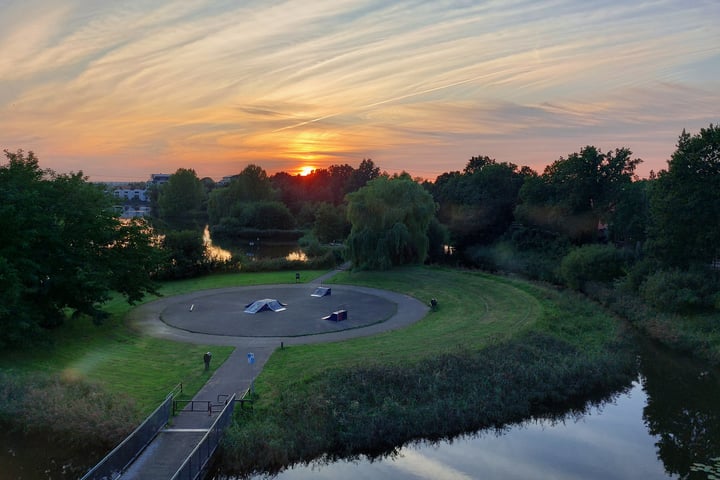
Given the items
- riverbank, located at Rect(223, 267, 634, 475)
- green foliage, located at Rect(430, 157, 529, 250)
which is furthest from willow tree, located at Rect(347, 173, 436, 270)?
green foliage, located at Rect(430, 157, 529, 250)

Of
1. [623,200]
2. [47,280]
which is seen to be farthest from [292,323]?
[623,200]

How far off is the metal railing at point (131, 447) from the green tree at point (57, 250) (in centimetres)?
1057

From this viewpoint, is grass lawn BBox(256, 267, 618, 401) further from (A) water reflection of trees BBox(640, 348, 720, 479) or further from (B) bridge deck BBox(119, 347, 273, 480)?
(A) water reflection of trees BBox(640, 348, 720, 479)

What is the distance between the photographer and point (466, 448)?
65.6ft

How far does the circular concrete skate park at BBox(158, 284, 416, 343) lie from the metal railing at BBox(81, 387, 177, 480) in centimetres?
1144

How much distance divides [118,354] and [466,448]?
61.2 feet

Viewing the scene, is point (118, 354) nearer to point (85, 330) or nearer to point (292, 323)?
point (85, 330)

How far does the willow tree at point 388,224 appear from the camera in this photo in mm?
52812

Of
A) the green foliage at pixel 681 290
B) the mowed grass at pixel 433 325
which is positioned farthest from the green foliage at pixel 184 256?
the green foliage at pixel 681 290

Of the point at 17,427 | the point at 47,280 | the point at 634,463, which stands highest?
the point at 47,280

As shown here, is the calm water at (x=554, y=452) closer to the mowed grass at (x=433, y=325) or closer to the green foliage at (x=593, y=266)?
the mowed grass at (x=433, y=325)

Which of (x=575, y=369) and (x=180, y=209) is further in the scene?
(x=180, y=209)

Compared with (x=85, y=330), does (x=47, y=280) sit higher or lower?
higher

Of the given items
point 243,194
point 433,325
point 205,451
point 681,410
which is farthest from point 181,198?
point 681,410
